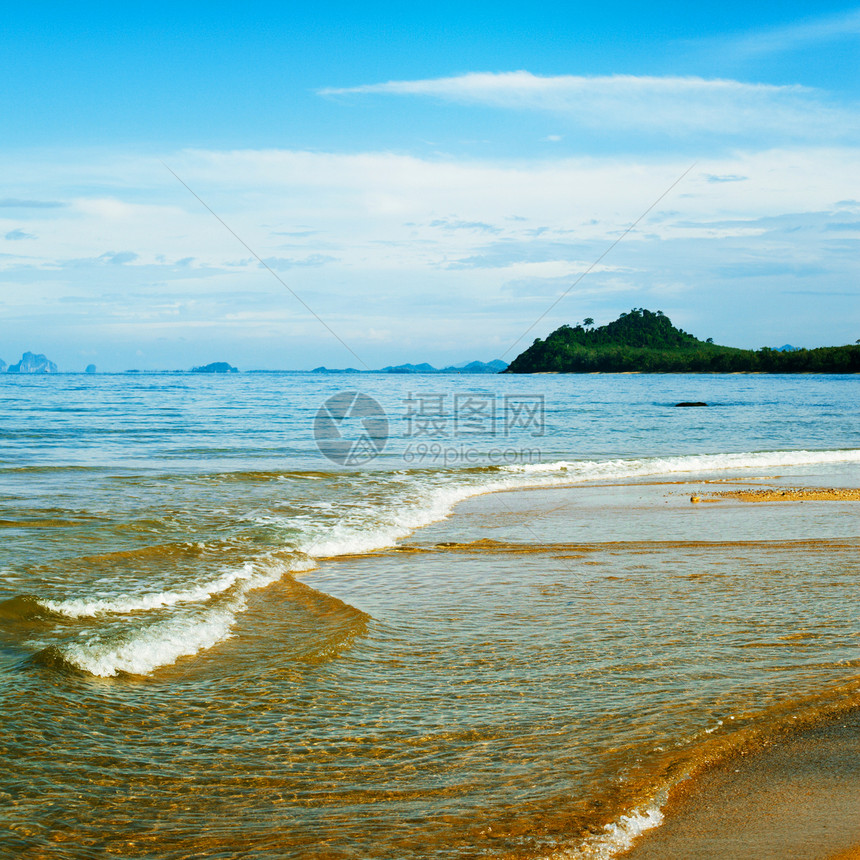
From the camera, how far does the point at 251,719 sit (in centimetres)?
427

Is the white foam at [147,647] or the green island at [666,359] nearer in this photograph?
the white foam at [147,647]

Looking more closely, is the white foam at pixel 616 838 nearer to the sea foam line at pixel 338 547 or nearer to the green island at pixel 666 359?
the sea foam line at pixel 338 547

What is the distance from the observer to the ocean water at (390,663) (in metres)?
3.27

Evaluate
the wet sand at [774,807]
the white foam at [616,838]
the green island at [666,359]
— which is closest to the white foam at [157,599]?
the white foam at [616,838]

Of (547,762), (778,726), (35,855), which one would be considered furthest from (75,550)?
(778,726)

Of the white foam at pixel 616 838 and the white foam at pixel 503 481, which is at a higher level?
the white foam at pixel 503 481

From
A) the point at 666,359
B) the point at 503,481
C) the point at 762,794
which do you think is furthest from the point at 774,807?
the point at 666,359

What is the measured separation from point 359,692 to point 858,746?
2.89 m

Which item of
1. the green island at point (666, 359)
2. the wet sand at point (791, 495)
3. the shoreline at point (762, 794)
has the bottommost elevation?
the shoreline at point (762, 794)

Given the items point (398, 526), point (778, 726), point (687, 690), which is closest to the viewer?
point (778, 726)

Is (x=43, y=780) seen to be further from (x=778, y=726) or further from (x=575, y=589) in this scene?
(x=575, y=589)

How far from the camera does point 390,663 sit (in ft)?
16.9

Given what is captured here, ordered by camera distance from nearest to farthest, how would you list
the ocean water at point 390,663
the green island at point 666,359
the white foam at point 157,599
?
the ocean water at point 390,663 < the white foam at point 157,599 < the green island at point 666,359

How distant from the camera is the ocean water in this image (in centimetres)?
327
